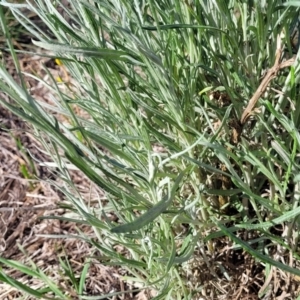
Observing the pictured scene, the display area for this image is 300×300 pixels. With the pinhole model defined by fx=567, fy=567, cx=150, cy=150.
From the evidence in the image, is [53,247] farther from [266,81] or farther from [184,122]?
[266,81]

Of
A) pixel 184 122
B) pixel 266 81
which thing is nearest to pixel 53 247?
pixel 184 122

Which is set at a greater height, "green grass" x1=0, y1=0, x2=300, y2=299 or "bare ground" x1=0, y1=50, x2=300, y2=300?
"green grass" x1=0, y1=0, x2=300, y2=299

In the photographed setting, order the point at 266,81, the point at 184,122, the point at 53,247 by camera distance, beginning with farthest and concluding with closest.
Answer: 1. the point at 53,247
2. the point at 184,122
3. the point at 266,81

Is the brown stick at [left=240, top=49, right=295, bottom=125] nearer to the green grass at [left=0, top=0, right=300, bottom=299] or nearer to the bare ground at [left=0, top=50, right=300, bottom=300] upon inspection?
the green grass at [left=0, top=0, right=300, bottom=299]

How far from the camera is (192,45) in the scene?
102 centimetres

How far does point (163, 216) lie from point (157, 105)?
211 mm

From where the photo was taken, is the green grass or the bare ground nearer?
the green grass

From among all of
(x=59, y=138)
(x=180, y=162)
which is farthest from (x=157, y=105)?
(x=59, y=138)

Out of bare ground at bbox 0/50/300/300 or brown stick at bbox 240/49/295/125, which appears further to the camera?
bare ground at bbox 0/50/300/300

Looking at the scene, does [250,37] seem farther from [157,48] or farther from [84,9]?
[84,9]

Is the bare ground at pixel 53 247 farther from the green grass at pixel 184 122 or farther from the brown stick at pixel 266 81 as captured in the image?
the brown stick at pixel 266 81

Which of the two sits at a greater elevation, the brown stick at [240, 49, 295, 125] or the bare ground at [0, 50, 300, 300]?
the brown stick at [240, 49, 295, 125]

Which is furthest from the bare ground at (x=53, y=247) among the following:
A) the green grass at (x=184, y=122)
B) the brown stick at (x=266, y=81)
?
the brown stick at (x=266, y=81)

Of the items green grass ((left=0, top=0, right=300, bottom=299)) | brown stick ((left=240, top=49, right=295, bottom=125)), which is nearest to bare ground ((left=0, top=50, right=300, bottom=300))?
green grass ((left=0, top=0, right=300, bottom=299))
